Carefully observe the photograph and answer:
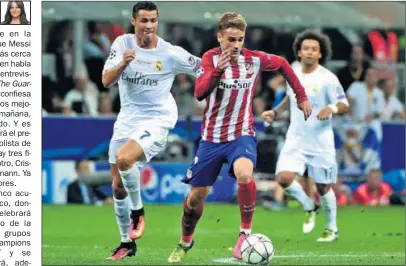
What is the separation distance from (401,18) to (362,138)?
2.06 meters

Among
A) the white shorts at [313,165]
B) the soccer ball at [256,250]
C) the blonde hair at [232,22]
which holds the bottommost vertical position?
the soccer ball at [256,250]

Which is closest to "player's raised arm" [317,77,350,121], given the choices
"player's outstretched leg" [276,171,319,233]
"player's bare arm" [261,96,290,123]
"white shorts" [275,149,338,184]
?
"player's bare arm" [261,96,290,123]

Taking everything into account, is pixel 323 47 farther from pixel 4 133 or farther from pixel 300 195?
pixel 4 133

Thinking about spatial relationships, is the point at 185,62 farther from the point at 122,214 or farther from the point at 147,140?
the point at 122,214

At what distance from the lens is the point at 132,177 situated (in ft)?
41.0

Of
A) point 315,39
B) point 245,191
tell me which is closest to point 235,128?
point 245,191

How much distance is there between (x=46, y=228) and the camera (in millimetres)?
17203

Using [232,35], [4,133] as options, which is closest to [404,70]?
[232,35]

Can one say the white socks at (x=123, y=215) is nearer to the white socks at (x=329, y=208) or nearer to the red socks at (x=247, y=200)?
the red socks at (x=247, y=200)

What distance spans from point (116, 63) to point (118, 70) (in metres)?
0.33

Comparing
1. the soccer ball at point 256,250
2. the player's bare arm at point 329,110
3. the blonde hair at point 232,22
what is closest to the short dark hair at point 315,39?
the player's bare arm at point 329,110

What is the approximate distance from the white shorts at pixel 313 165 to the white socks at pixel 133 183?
9.38 feet

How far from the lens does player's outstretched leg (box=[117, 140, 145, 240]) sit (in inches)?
489

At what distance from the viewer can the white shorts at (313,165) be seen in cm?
1505
